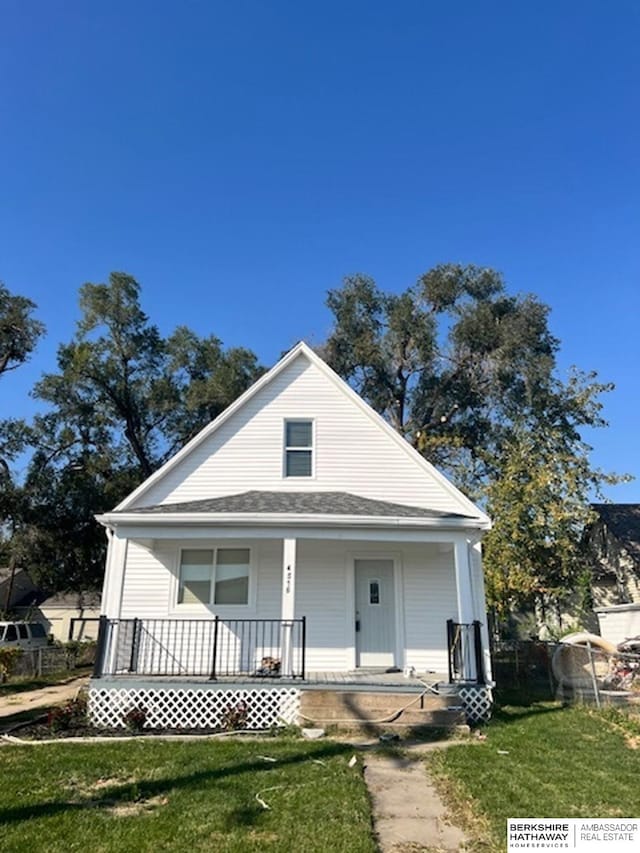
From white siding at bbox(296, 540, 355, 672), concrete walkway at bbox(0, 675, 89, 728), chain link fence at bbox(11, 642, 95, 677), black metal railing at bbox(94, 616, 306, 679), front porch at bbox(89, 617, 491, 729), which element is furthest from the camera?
chain link fence at bbox(11, 642, 95, 677)

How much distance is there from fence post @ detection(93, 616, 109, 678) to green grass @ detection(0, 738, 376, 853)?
1853 millimetres

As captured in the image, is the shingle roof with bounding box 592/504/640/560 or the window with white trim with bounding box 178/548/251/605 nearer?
the window with white trim with bounding box 178/548/251/605

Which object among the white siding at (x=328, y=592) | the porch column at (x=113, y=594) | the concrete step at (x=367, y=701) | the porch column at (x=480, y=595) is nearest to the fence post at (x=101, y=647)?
the porch column at (x=113, y=594)

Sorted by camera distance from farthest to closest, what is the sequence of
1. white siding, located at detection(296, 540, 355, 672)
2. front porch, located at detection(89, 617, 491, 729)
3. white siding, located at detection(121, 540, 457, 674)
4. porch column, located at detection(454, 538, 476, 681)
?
white siding, located at detection(121, 540, 457, 674) → white siding, located at detection(296, 540, 355, 672) → porch column, located at detection(454, 538, 476, 681) → front porch, located at detection(89, 617, 491, 729)

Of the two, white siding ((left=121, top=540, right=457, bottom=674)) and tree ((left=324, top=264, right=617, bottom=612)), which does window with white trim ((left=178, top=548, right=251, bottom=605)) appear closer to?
white siding ((left=121, top=540, right=457, bottom=674))

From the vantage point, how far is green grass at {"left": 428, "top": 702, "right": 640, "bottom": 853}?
528cm

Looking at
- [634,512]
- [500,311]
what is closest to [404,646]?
[634,512]

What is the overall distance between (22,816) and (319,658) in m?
6.96

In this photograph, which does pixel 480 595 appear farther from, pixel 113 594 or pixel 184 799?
pixel 184 799

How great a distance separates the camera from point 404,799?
582cm

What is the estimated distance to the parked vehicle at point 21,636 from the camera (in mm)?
19938

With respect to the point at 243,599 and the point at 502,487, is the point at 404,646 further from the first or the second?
the point at 502,487

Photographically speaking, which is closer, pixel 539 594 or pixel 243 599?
pixel 243 599

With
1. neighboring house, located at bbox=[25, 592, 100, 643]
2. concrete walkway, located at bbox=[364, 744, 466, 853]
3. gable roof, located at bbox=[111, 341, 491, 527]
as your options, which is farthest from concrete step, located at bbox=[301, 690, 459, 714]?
neighboring house, located at bbox=[25, 592, 100, 643]
